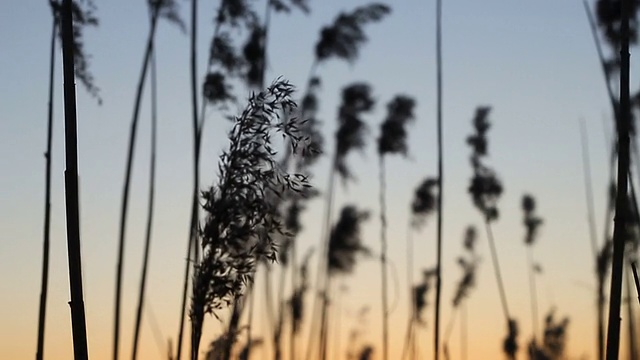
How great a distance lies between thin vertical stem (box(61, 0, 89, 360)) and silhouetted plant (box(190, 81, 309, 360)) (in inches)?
36.9

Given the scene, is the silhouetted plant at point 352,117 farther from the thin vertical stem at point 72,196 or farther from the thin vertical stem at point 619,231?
the thin vertical stem at point 72,196

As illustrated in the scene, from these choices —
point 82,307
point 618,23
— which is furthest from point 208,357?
point 618,23

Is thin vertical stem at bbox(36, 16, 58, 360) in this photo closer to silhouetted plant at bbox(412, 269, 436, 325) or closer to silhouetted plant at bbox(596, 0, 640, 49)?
silhouetted plant at bbox(596, 0, 640, 49)

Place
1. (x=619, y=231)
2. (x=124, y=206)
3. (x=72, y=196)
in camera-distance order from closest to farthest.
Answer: (x=72, y=196)
(x=619, y=231)
(x=124, y=206)

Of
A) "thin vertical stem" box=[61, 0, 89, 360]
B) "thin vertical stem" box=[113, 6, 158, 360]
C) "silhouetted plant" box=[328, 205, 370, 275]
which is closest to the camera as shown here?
"thin vertical stem" box=[61, 0, 89, 360]

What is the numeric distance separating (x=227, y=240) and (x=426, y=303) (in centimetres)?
1317

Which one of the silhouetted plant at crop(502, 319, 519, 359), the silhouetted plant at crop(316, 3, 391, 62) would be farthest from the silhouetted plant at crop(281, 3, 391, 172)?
the silhouetted plant at crop(502, 319, 519, 359)

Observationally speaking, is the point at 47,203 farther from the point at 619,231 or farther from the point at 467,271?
the point at 467,271

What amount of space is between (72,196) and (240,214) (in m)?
1.07

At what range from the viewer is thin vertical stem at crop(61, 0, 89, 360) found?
4098mm

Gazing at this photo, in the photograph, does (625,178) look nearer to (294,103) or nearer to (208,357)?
(294,103)

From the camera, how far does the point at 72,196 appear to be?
4.29 m

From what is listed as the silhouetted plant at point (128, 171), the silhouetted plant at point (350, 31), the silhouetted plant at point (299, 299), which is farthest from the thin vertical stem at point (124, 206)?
the silhouetted plant at point (299, 299)

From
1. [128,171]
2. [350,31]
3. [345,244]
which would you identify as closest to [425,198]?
[345,244]
